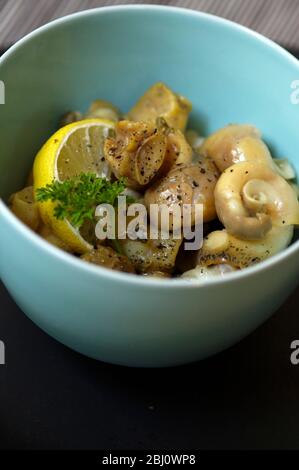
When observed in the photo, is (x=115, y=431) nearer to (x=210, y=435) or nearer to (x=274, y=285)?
(x=210, y=435)

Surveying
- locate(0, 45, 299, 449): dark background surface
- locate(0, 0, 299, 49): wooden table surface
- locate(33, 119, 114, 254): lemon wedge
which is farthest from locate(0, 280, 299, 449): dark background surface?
locate(0, 0, 299, 49): wooden table surface

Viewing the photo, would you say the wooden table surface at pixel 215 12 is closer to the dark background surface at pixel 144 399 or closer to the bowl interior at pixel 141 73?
the bowl interior at pixel 141 73

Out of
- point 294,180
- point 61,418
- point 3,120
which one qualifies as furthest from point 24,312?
point 294,180

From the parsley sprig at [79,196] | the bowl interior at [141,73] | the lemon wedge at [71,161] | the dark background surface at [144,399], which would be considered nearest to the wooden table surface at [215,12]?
the bowl interior at [141,73]

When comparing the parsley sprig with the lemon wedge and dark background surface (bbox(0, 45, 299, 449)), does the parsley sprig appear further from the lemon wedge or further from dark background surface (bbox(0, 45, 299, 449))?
dark background surface (bbox(0, 45, 299, 449))

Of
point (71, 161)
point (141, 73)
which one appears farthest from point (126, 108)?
point (71, 161)

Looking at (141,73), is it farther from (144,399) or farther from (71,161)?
(144,399)
